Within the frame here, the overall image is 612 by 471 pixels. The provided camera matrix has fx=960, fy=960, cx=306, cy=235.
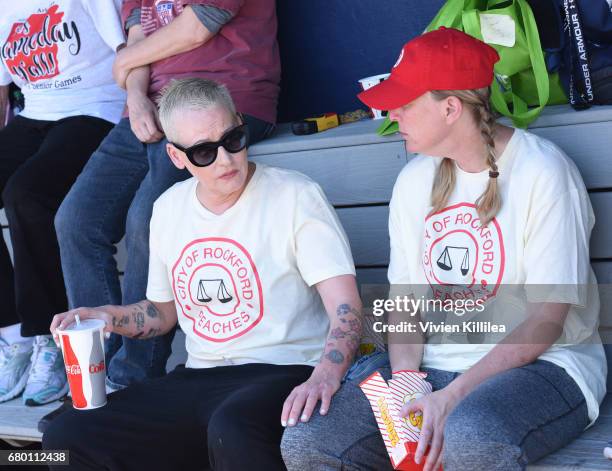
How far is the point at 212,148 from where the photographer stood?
99.0 inches

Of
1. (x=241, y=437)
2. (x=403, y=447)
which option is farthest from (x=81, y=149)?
(x=403, y=447)

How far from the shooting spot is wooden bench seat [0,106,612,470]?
2.67m

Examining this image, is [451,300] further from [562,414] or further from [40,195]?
[40,195]

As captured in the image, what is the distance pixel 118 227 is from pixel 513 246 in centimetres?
148

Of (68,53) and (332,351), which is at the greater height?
(68,53)

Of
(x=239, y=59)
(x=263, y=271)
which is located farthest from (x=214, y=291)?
(x=239, y=59)

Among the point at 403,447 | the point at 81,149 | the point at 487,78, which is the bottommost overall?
the point at 403,447

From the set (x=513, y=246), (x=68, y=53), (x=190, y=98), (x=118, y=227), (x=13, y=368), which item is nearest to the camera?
(x=513, y=246)

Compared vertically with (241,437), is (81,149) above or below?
above

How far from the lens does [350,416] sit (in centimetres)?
226

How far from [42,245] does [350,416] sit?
1.54 m

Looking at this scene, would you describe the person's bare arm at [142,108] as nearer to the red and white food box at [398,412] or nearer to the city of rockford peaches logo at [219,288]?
the city of rockford peaches logo at [219,288]

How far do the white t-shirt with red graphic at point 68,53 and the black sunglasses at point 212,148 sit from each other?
114 cm

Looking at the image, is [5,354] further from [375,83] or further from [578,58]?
[578,58]
